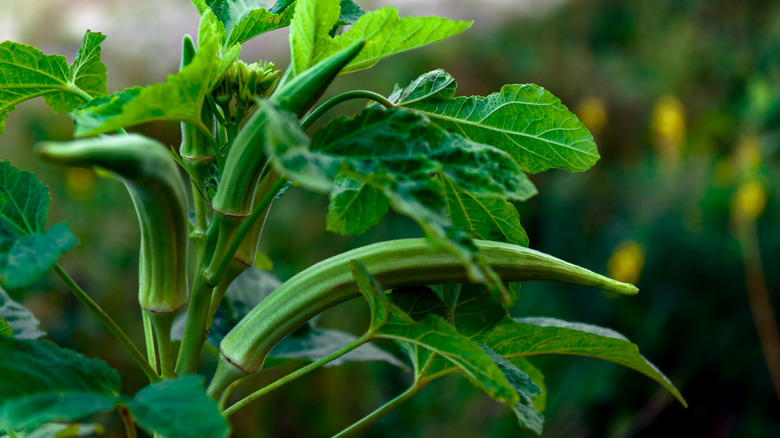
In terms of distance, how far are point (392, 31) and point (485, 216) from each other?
0.59 ft

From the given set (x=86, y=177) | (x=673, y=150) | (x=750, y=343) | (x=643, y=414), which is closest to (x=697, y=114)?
(x=673, y=150)

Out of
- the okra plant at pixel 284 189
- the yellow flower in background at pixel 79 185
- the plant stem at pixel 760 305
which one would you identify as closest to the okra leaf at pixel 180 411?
the okra plant at pixel 284 189

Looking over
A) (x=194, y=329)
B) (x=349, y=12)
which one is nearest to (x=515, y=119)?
(x=349, y=12)

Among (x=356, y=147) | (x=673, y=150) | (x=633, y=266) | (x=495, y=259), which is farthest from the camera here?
(x=673, y=150)

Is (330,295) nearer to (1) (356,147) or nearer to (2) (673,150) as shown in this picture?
(1) (356,147)

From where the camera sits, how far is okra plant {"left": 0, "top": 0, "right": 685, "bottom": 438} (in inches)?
13.9

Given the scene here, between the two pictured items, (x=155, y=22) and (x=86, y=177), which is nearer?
(x=86, y=177)

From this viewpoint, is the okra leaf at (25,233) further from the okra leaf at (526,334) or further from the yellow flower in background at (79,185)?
the yellow flower in background at (79,185)

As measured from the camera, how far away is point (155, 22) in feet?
19.5

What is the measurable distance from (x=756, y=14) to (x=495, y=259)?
8.89 metres

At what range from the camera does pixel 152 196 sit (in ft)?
1.32

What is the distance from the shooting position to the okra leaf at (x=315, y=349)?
27.3 inches

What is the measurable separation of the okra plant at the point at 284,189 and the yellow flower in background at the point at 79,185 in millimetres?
2608

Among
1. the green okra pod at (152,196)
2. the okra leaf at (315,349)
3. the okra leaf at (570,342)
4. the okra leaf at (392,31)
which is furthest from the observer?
the okra leaf at (315,349)
